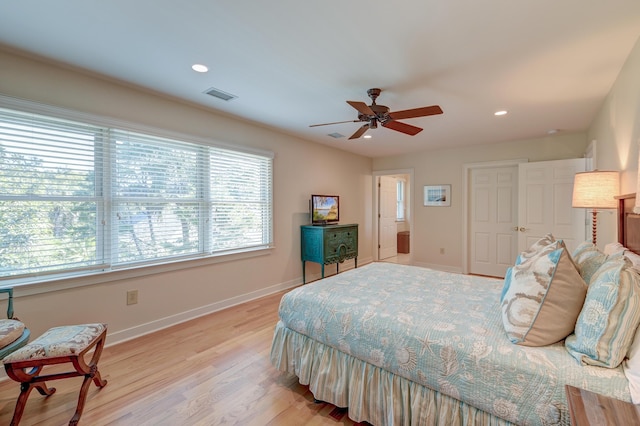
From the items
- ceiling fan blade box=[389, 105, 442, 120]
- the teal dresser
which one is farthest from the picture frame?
ceiling fan blade box=[389, 105, 442, 120]

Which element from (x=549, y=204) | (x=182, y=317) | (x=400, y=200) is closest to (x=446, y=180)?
(x=549, y=204)

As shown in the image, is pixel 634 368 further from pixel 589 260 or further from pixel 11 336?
pixel 11 336

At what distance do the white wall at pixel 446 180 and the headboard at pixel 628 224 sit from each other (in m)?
2.75

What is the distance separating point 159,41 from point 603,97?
4122 mm

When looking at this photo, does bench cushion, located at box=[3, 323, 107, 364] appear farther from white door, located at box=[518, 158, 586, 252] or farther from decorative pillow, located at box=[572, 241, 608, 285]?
white door, located at box=[518, 158, 586, 252]

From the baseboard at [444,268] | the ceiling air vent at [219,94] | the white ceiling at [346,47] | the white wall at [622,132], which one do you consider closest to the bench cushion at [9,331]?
the white ceiling at [346,47]

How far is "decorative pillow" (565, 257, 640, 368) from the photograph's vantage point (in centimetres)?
105

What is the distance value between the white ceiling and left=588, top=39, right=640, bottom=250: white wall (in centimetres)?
13

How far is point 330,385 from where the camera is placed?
5.65ft

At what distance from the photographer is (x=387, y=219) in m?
6.71

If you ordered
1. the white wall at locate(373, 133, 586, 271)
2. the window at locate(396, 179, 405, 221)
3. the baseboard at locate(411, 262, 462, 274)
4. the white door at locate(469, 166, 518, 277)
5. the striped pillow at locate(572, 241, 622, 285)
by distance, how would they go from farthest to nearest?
the window at locate(396, 179, 405, 221), the baseboard at locate(411, 262, 462, 274), the white door at locate(469, 166, 518, 277), the white wall at locate(373, 133, 586, 271), the striped pillow at locate(572, 241, 622, 285)

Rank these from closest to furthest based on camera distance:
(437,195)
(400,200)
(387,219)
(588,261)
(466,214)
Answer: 1. (588,261)
2. (466,214)
3. (437,195)
4. (387,219)
5. (400,200)

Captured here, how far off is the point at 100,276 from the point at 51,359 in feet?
3.34

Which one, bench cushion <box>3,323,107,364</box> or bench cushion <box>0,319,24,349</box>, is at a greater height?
bench cushion <box>0,319,24,349</box>
